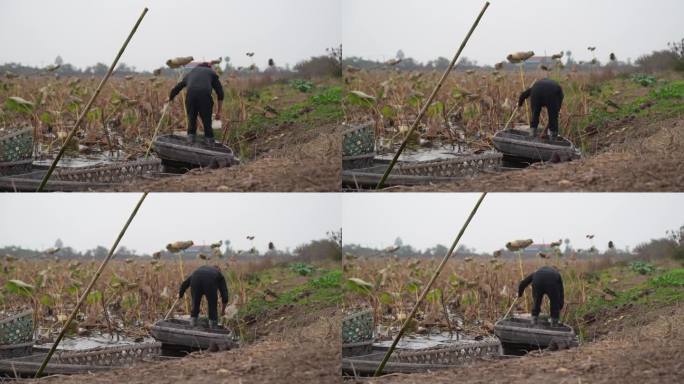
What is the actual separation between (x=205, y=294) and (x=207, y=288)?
6 cm

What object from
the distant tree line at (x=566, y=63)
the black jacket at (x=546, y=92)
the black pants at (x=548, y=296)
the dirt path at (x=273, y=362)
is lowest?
the dirt path at (x=273, y=362)

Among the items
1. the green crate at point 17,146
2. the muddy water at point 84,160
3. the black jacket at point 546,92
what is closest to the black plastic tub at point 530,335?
the black jacket at point 546,92

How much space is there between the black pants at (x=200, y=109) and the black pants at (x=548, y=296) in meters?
2.68

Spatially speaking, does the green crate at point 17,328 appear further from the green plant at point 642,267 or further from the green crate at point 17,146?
the green plant at point 642,267

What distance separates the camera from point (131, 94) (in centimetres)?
646

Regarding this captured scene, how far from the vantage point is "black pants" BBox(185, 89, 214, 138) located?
6395 millimetres

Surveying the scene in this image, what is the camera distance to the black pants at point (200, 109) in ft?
21.0

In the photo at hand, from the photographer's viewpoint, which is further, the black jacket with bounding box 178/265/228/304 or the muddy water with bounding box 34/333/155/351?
the muddy water with bounding box 34/333/155/351

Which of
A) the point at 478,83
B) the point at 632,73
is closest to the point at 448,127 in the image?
the point at 478,83

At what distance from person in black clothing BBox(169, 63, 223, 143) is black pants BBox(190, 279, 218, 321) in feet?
3.50

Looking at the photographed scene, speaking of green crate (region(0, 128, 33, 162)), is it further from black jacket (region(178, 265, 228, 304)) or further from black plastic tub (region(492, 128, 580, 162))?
black plastic tub (region(492, 128, 580, 162))

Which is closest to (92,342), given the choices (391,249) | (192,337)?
(192,337)

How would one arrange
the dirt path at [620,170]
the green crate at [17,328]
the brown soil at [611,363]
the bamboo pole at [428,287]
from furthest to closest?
the green crate at [17,328], the bamboo pole at [428,287], the dirt path at [620,170], the brown soil at [611,363]

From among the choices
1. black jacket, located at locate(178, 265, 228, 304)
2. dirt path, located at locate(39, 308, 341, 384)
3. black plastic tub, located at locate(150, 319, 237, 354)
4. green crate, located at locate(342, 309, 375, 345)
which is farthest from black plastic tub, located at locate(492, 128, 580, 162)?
black plastic tub, located at locate(150, 319, 237, 354)
